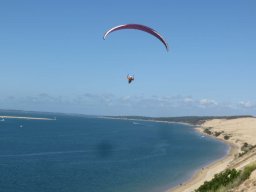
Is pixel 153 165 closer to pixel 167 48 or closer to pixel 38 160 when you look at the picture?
pixel 38 160

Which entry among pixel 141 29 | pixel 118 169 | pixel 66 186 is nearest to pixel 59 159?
pixel 118 169

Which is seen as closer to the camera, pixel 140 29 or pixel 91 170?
pixel 140 29

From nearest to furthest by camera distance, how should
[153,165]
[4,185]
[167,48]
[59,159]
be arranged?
[167,48]
[4,185]
[153,165]
[59,159]

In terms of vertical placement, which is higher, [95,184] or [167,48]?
[167,48]

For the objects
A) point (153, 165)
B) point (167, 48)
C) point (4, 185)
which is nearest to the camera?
point (167, 48)

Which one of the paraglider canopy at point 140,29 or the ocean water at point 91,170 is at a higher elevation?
the paraglider canopy at point 140,29

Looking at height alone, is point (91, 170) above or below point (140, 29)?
below

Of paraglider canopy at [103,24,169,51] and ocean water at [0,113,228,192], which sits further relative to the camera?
ocean water at [0,113,228,192]

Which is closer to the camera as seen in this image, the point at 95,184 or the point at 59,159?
the point at 95,184

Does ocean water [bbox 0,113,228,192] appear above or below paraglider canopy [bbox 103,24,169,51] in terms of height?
below

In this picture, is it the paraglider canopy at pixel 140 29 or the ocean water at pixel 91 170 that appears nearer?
the paraglider canopy at pixel 140 29

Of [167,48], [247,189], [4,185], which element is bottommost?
[4,185]
